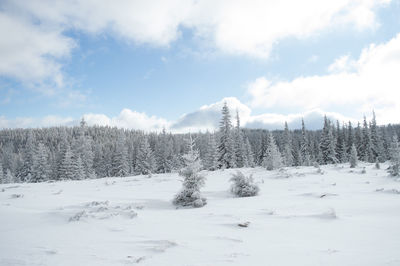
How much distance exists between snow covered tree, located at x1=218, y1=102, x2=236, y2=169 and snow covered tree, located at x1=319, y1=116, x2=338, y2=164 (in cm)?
2553

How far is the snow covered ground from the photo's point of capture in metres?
5.04

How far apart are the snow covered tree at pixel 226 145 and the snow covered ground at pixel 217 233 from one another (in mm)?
25096

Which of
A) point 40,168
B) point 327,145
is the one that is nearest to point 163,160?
point 40,168

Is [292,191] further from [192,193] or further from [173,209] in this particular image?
[173,209]

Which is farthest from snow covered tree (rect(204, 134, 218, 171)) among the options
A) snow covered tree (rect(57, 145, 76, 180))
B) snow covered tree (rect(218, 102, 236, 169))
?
snow covered tree (rect(57, 145, 76, 180))

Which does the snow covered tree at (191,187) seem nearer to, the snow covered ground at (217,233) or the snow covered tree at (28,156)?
the snow covered ground at (217,233)

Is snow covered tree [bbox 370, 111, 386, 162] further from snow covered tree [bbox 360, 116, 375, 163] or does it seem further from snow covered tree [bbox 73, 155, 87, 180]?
snow covered tree [bbox 73, 155, 87, 180]

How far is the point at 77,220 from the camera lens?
317 inches

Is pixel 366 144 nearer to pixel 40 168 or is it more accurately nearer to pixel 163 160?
pixel 163 160

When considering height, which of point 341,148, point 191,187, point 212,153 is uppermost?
point 212,153

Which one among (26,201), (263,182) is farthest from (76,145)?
(263,182)

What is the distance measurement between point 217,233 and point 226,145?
99.0ft

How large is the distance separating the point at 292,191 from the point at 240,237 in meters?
7.83

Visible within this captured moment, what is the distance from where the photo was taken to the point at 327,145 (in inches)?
1945
